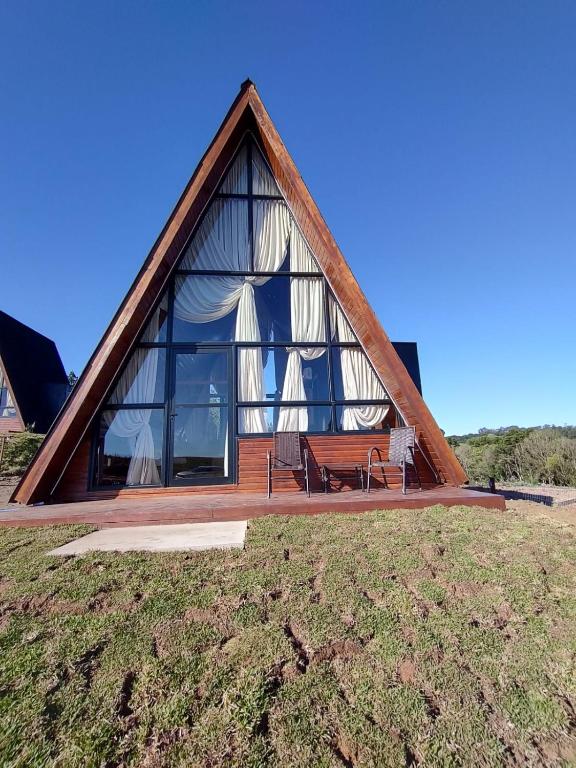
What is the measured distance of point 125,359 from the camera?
5.28m

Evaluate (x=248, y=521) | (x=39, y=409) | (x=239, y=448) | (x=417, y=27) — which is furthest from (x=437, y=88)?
(x=39, y=409)

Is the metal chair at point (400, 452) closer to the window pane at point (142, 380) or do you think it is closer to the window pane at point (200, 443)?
the window pane at point (200, 443)

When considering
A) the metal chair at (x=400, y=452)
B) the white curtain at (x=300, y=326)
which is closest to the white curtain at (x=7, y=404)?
the white curtain at (x=300, y=326)

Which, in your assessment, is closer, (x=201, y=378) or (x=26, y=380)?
(x=201, y=378)

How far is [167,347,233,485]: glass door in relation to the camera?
5.22 meters

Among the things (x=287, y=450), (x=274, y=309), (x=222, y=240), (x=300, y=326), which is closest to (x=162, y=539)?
(x=287, y=450)

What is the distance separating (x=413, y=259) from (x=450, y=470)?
405 inches

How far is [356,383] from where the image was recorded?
5.84 m

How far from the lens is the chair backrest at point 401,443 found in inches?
184

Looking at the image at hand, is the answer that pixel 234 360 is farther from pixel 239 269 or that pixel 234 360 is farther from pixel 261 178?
pixel 261 178

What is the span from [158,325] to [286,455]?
2884mm

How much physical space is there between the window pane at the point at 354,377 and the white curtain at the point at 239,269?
4.15 feet

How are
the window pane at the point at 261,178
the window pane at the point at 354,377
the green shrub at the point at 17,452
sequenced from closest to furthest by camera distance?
the window pane at the point at 354,377 → the window pane at the point at 261,178 → the green shrub at the point at 17,452

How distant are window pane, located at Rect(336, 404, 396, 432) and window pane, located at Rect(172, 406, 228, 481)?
5.99 ft
